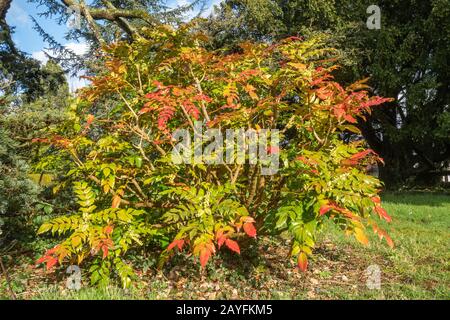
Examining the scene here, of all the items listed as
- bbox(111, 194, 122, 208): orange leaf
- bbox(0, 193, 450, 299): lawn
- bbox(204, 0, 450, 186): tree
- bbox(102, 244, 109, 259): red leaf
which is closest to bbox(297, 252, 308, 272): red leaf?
bbox(0, 193, 450, 299): lawn

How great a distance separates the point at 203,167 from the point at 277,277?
1329mm

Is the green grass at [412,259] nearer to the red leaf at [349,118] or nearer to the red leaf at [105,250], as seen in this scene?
the red leaf at [349,118]

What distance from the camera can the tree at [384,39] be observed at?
13000 mm

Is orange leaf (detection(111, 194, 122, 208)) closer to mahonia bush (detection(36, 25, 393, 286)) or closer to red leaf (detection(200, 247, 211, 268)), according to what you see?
mahonia bush (detection(36, 25, 393, 286))

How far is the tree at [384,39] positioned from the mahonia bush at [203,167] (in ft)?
32.2

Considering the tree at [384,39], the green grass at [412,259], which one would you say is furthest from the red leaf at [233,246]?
the tree at [384,39]

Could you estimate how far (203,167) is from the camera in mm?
3123

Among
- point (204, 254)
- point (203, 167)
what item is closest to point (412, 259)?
point (203, 167)

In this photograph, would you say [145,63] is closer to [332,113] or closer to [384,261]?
[332,113]

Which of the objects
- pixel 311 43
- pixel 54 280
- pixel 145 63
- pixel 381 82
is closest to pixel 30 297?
pixel 54 280

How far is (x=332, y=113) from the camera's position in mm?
3018

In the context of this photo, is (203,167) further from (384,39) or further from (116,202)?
(384,39)

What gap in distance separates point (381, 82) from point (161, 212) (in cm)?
1196
